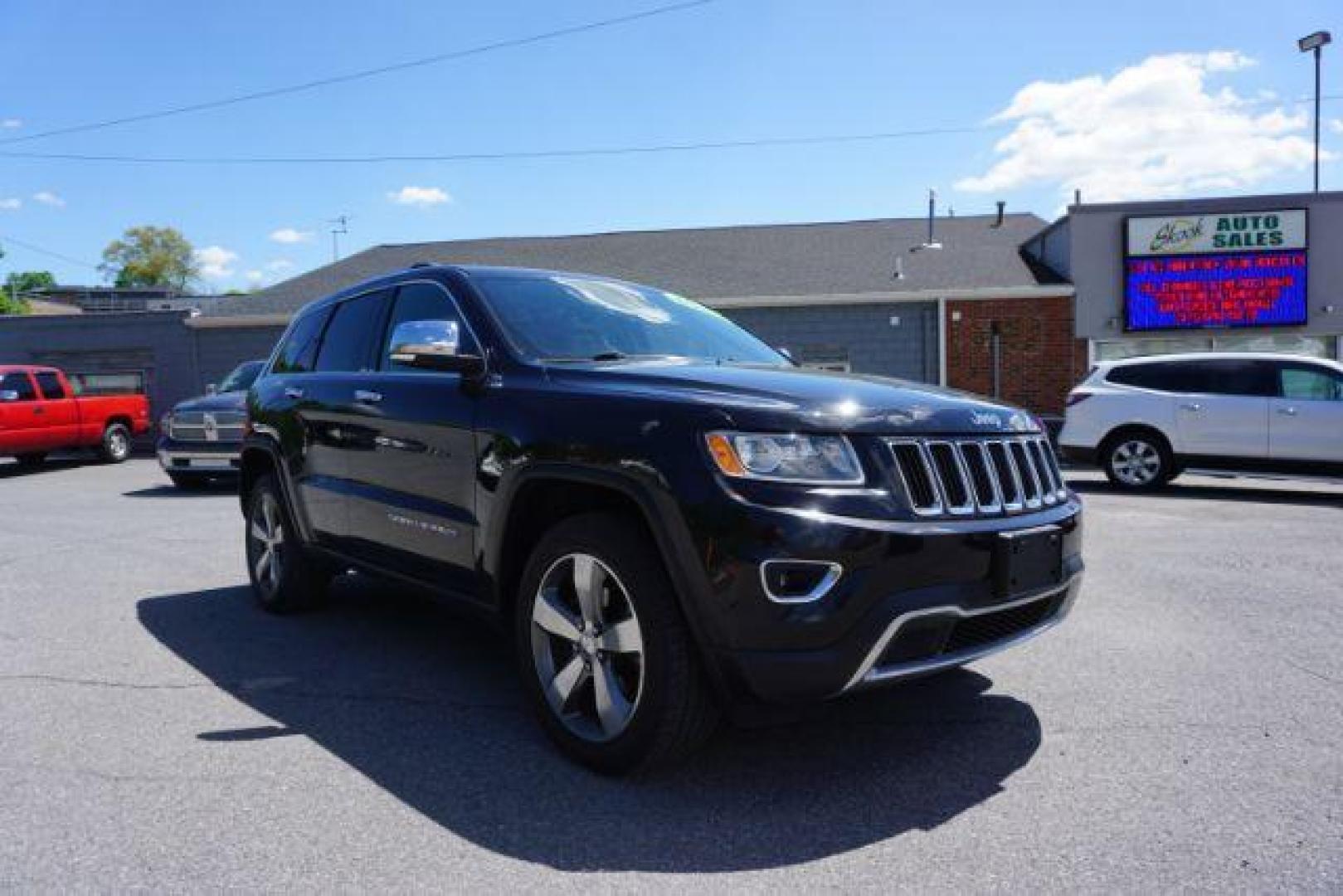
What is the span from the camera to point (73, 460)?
20.0 meters

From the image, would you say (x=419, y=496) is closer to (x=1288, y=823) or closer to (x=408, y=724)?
(x=408, y=724)

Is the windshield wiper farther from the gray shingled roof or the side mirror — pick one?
the gray shingled roof

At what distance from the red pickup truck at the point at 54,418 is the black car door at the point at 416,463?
1502 centimetres

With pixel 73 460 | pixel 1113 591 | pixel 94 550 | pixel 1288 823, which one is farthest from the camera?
pixel 73 460

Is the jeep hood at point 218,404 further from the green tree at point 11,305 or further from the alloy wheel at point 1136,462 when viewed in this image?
the green tree at point 11,305

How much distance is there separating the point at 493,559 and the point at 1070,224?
19360 millimetres

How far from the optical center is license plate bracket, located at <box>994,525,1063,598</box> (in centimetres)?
318

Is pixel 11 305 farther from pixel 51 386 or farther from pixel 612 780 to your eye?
pixel 612 780

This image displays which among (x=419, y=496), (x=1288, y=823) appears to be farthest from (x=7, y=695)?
(x=1288, y=823)

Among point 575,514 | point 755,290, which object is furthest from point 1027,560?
point 755,290

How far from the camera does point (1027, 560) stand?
130 inches

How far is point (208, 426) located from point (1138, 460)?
36.9 feet

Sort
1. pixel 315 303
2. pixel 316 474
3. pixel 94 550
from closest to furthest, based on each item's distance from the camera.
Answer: pixel 316 474
pixel 315 303
pixel 94 550

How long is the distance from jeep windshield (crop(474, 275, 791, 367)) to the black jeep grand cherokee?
1cm
